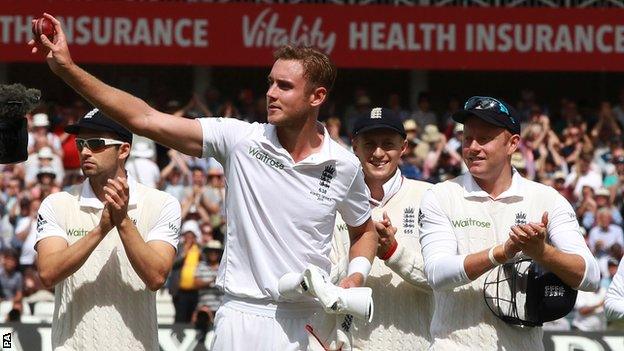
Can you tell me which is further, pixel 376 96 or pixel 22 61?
pixel 376 96

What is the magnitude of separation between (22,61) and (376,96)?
6.39 metres

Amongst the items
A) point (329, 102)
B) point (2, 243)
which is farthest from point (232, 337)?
point (329, 102)

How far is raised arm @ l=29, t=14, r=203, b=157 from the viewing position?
540 centimetres

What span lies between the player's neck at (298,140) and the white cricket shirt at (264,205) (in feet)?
0.12

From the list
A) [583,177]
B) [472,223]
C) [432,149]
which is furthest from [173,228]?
[432,149]

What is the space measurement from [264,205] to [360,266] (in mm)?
641

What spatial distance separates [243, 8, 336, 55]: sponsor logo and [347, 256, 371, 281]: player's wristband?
1545cm

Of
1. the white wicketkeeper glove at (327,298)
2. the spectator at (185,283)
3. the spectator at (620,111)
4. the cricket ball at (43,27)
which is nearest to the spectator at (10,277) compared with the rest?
the spectator at (185,283)

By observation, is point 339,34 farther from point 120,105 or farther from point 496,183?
point 120,105

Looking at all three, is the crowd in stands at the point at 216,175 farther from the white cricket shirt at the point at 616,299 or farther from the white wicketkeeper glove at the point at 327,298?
the white wicketkeeper glove at the point at 327,298

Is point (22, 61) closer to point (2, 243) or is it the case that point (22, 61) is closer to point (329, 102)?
point (329, 102)

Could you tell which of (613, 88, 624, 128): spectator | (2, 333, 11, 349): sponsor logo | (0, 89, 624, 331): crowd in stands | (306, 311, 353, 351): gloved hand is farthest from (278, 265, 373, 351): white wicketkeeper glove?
(613, 88, 624, 128): spectator

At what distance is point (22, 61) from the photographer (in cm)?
2278

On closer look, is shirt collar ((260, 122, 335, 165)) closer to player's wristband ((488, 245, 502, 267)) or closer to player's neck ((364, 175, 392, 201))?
player's wristband ((488, 245, 502, 267))
